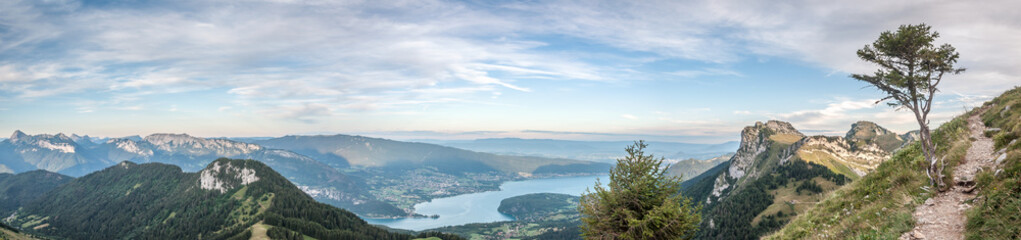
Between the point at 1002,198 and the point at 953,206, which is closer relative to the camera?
the point at 1002,198

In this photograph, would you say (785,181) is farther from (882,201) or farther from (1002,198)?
(1002,198)

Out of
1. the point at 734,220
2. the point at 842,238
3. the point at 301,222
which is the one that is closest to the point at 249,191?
the point at 301,222

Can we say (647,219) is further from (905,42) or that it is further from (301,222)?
(301,222)

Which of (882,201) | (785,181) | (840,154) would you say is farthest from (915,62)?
(840,154)

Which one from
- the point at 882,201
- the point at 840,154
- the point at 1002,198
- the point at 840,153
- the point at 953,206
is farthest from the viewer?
the point at 840,153

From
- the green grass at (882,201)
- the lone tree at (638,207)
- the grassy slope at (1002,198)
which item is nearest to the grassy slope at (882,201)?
the green grass at (882,201)

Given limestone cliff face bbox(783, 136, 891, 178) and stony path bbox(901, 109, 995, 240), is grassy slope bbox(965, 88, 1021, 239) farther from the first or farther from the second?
limestone cliff face bbox(783, 136, 891, 178)

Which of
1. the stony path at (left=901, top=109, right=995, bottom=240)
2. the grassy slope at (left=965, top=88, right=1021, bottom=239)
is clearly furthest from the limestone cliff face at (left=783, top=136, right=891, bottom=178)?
the stony path at (left=901, top=109, right=995, bottom=240)
